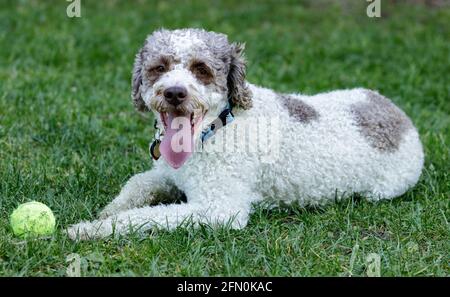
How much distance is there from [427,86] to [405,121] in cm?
269

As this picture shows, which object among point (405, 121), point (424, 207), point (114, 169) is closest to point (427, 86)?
point (405, 121)

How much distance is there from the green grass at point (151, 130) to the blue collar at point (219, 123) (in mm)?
551

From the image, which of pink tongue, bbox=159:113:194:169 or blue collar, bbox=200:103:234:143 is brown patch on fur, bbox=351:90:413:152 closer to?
blue collar, bbox=200:103:234:143

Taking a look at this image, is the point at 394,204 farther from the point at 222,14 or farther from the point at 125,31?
the point at 222,14

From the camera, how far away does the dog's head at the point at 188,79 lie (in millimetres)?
4223

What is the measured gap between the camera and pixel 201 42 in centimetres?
435

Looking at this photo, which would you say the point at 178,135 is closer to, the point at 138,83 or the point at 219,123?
the point at 219,123

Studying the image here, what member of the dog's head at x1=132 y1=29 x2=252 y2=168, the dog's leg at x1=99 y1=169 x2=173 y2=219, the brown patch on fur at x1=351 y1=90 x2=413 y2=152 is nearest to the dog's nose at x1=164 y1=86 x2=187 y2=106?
the dog's head at x1=132 y1=29 x2=252 y2=168

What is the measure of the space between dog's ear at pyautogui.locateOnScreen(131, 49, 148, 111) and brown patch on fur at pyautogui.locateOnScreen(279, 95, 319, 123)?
851 millimetres

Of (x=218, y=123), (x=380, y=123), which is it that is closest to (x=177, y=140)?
(x=218, y=123)

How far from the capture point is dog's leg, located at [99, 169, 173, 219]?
15.4 ft

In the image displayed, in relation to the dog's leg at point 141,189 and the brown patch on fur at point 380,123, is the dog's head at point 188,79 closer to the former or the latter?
the dog's leg at point 141,189

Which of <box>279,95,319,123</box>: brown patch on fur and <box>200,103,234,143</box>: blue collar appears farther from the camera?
<box>279,95,319,123</box>: brown patch on fur

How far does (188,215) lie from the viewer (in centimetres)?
438
